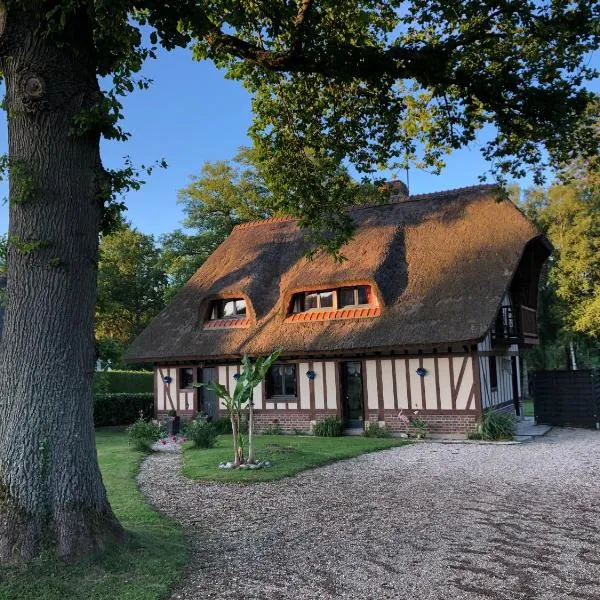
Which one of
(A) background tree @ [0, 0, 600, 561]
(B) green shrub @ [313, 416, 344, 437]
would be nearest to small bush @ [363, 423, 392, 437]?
(B) green shrub @ [313, 416, 344, 437]

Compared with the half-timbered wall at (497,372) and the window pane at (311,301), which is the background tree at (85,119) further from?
the window pane at (311,301)

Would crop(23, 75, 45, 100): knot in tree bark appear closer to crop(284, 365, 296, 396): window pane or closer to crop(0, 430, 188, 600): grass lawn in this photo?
crop(0, 430, 188, 600): grass lawn

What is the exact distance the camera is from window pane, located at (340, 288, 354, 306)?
60.0ft

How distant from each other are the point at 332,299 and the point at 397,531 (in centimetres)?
1235

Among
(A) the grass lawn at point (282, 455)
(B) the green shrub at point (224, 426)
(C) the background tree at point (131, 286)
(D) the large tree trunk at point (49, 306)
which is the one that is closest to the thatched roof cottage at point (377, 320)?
(B) the green shrub at point (224, 426)

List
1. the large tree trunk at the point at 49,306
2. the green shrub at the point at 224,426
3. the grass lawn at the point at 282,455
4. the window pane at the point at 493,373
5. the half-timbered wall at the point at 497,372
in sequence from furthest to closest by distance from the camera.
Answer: the green shrub at the point at 224,426
the window pane at the point at 493,373
the half-timbered wall at the point at 497,372
the grass lawn at the point at 282,455
the large tree trunk at the point at 49,306

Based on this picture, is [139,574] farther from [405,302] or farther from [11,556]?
[405,302]

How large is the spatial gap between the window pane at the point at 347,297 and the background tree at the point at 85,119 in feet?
31.3

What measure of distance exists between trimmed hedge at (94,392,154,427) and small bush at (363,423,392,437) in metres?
11.6

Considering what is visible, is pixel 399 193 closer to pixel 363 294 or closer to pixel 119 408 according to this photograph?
pixel 363 294

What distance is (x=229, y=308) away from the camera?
67.6 feet

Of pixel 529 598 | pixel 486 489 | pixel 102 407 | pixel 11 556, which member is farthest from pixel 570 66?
pixel 102 407

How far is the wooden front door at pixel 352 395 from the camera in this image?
17.8 m

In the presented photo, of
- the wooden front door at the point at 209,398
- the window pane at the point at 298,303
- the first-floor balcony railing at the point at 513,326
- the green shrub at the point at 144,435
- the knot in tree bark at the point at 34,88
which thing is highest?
the knot in tree bark at the point at 34,88
